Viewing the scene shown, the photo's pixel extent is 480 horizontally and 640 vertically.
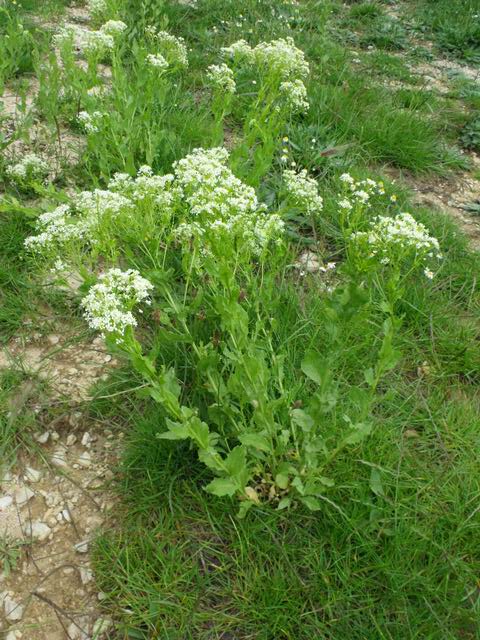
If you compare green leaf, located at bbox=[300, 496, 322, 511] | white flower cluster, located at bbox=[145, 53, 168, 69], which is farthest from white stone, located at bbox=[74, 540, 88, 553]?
white flower cluster, located at bbox=[145, 53, 168, 69]

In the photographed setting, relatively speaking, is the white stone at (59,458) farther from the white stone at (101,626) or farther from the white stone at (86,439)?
the white stone at (101,626)

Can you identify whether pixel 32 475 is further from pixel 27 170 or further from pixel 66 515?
pixel 27 170

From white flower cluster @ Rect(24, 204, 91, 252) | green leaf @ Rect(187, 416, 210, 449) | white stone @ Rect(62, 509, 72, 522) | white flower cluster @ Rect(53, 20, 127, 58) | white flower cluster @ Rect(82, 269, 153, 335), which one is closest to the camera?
white flower cluster @ Rect(82, 269, 153, 335)

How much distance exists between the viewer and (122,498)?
237 cm

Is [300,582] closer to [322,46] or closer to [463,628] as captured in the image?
[463,628]

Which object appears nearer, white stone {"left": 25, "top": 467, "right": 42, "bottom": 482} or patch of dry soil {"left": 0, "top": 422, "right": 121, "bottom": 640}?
patch of dry soil {"left": 0, "top": 422, "right": 121, "bottom": 640}

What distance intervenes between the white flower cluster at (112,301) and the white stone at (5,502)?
98 cm

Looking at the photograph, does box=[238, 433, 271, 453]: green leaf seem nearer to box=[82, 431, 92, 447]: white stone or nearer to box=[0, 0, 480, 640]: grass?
box=[0, 0, 480, 640]: grass

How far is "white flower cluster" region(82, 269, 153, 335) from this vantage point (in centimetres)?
177

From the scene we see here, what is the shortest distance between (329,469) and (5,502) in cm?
133

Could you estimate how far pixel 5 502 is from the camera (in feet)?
7.78

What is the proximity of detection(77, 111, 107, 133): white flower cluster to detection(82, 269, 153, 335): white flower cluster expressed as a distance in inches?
67.4

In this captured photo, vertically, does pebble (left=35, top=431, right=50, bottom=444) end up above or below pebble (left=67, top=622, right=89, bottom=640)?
below

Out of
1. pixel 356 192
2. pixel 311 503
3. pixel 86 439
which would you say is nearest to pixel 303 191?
pixel 356 192
